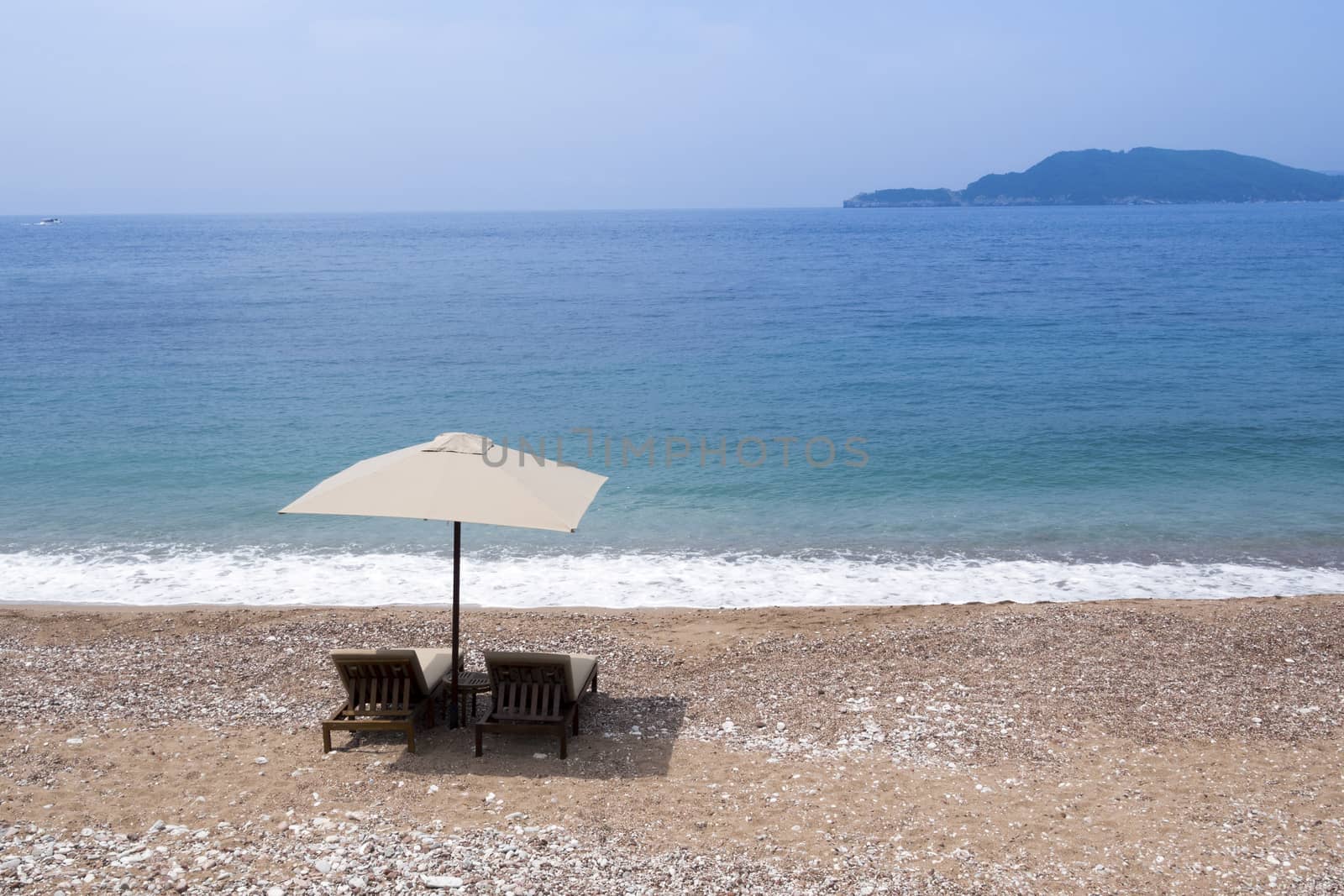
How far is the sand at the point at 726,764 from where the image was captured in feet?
20.6

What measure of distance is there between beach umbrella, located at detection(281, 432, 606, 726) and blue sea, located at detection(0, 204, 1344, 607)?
251 inches

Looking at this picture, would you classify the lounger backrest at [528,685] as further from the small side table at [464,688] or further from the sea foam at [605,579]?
the sea foam at [605,579]

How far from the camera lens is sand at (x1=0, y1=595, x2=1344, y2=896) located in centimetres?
627

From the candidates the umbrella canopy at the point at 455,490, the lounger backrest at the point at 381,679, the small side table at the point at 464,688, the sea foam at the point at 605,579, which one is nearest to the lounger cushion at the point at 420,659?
the lounger backrest at the point at 381,679

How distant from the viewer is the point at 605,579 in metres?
14.9

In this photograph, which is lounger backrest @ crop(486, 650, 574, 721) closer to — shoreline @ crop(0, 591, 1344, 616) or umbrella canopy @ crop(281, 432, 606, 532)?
umbrella canopy @ crop(281, 432, 606, 532)

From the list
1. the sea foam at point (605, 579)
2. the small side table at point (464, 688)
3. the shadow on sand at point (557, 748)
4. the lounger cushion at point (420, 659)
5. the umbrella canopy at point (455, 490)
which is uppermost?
the umbrella canopy at point (455, 490)

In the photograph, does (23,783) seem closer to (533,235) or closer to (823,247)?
(823,247)

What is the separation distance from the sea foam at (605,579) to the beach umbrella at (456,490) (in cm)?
614

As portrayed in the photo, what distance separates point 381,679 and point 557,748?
1.63 m

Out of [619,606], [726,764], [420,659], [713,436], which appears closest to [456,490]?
[420,659]

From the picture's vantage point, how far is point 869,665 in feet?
33.4

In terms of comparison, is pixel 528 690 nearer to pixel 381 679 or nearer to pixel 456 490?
pixel 381 679

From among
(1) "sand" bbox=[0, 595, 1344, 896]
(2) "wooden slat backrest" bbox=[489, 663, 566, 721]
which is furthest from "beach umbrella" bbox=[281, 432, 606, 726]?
(1) "sand" bbox=[0, 595, 1344, 896]
